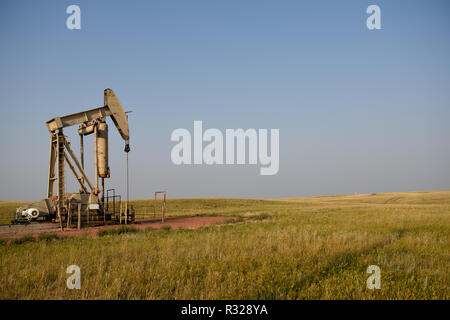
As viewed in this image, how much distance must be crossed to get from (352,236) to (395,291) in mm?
5166

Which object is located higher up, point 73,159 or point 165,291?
point 73,159

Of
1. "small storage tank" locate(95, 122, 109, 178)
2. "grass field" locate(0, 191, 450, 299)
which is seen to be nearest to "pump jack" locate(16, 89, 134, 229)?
"small storage tank" locate(95, 122, 109, 178)

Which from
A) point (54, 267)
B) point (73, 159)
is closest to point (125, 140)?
point (73, 159)

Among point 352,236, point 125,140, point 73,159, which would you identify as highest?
point 125,140

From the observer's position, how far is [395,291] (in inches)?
186

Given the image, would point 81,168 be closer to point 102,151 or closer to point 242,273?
point 102,151

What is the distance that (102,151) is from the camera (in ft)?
61.3

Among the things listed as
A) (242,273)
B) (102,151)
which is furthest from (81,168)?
(242,273)

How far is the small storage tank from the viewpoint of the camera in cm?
1852

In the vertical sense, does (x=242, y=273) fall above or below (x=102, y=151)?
below

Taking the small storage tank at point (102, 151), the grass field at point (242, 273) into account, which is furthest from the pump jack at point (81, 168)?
the grass field at point (242, 273)

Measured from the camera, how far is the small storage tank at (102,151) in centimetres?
1852

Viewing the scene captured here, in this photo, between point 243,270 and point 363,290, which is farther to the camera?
point 243,270

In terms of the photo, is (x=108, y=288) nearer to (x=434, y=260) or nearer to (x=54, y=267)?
(x=54, y=267)
